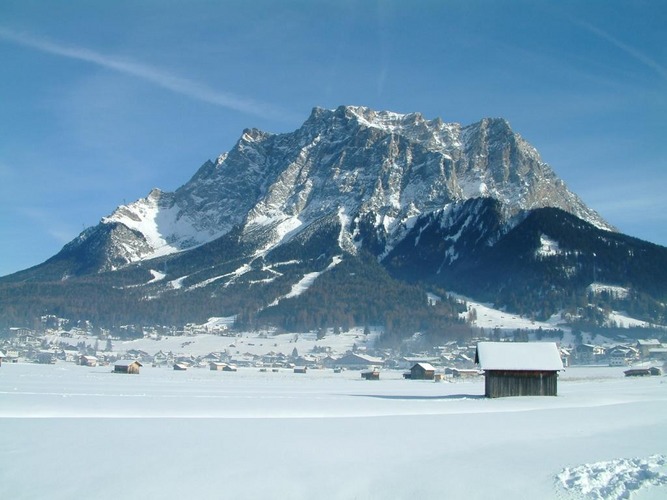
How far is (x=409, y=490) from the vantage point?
18.5m

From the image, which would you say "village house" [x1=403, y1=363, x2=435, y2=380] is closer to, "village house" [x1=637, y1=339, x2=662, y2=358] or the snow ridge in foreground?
"village house" [x1=637, y1=339, x2=662, y2=358]

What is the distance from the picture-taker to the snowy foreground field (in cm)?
1872

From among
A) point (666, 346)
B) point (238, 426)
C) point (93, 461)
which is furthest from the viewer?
point (666, 346)

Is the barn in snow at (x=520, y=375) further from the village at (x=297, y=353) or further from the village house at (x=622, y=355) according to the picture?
the village house at (x=622, y=355)

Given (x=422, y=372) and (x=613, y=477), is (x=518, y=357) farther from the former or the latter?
(x=422, y=372)

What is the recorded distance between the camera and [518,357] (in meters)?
55.7

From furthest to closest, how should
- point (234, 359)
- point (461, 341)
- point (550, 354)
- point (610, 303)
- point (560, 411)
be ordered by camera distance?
point (610, 303)
point (461, 341)
point (234, 359)
point (550, 354)
point (560, 411)

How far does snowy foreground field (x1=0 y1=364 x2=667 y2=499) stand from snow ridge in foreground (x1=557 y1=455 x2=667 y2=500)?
0.05 metres

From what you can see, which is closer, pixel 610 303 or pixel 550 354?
pixel 550 354

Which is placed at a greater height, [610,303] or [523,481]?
[610,303]

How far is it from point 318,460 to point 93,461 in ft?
23.6

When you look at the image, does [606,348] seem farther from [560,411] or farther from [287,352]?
[560,411]

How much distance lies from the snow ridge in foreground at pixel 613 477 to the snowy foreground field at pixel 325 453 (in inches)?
2.0

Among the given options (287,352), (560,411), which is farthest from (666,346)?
(560,411)
